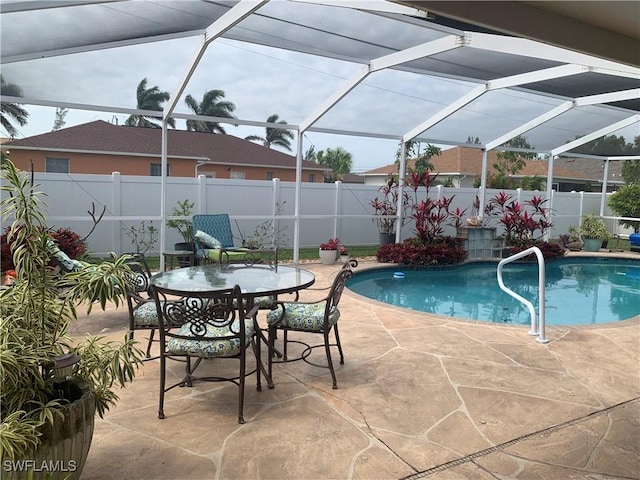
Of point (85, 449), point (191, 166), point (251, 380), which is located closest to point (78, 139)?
point (191, 166)

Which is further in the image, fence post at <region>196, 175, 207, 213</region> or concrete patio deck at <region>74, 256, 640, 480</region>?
fence post at <region>196, 175, 207, 213</region>

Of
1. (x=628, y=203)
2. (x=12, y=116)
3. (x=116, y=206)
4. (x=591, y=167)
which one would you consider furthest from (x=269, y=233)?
(x=591, y=167)

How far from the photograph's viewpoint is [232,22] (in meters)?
5.19

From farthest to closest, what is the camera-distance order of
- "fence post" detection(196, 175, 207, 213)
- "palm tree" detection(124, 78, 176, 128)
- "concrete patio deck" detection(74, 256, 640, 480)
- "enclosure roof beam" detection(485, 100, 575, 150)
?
"fence post" detection(196, 175, 207, 213) → "enclosure roof beam" detection(485, 100, 575, 150) → "palm tree" detection(124, 78, 176, 128) → "concrete patio deck" detection(74, 256, 640, 480)

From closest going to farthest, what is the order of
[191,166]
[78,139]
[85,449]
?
[85,449] → [78,139] → [191,166]

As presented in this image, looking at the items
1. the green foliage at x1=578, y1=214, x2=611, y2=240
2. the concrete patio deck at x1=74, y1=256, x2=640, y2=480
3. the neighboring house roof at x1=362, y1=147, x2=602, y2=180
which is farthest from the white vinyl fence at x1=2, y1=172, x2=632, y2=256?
the neighboring house roof at x1=362, y1=147, x2=602, y2=180

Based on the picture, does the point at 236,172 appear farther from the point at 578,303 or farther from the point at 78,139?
the point at 578,303

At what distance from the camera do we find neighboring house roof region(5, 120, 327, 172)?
13445mm

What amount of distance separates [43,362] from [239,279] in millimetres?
1873

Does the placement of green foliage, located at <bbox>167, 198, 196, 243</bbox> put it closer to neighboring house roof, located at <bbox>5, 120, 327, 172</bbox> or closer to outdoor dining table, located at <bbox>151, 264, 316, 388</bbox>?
outdoor dining table, located at <bbox>151, 264, 316, 388</bbox>

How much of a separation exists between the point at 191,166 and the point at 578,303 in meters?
12.5

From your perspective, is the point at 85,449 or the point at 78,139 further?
the point at 78,139

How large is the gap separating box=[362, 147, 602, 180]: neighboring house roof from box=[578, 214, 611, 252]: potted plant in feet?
24.1

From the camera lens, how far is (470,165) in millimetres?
20891
